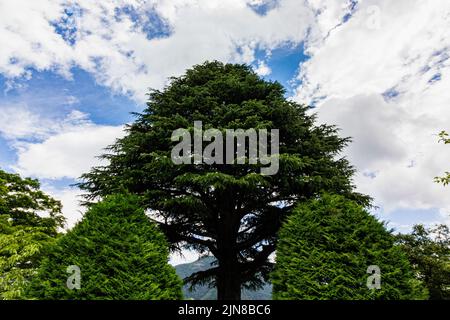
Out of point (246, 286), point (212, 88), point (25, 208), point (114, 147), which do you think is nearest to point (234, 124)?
point (212, 88)

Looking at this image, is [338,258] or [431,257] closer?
[338,258]

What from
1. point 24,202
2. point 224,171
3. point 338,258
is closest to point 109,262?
point 338,258

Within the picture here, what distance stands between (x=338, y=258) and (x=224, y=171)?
6379mm

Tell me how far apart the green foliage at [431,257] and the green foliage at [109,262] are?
19619 mm

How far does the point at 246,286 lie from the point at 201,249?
440 centimetres

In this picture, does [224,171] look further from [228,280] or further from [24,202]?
[24,202]

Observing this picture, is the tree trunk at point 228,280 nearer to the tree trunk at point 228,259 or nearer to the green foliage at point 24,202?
the tree trunk at point 228,259

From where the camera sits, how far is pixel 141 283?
6.88 metres

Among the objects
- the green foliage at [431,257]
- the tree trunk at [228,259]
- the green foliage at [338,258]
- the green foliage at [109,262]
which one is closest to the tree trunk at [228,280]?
the tree trunk at [228,259]

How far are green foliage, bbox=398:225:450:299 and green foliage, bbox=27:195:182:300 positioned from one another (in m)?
19.6

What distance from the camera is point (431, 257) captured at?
2361 cm

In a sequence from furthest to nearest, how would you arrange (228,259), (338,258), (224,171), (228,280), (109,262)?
(228,259)
(228,280)
(224,171)
(338,258)
(109,262)

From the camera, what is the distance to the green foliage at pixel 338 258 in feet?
23.5
